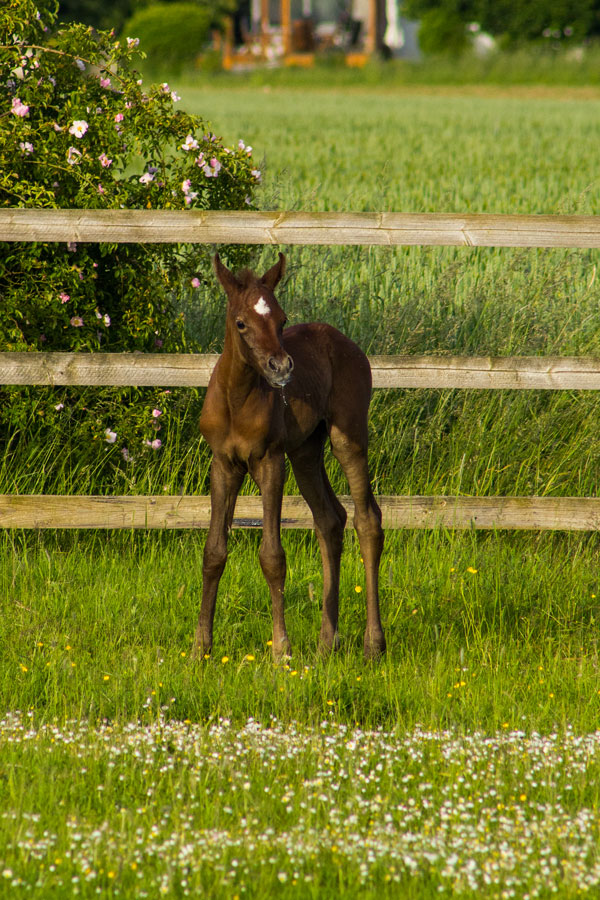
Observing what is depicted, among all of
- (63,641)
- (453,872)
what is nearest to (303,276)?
(63,641)

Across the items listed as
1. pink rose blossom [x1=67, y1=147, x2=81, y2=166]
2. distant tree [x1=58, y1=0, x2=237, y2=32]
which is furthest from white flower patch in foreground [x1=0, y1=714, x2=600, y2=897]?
distant tree [x1=58, y1=0, x2=237, y2=32]

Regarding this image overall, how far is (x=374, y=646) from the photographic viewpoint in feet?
15.5

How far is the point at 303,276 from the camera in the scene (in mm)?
7664

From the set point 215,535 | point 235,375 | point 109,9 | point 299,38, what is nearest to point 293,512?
point 215,535

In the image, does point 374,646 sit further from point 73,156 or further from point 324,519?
point 73,156

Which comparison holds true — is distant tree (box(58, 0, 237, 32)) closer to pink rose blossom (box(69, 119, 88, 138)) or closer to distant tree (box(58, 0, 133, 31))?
distant tree (box(58, 0, 133, 31))

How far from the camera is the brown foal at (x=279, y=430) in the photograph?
13.3ft

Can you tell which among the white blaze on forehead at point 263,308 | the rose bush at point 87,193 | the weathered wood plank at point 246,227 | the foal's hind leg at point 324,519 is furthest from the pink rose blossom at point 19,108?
the white blaze on forehead at point 263,308

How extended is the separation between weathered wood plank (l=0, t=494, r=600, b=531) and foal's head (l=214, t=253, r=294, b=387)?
173cm

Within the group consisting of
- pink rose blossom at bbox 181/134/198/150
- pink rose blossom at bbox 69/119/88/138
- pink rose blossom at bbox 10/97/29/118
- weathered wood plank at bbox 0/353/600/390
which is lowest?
weathered wood plank at bbox 0/353/600/390

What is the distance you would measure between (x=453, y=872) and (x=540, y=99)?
4125 cm

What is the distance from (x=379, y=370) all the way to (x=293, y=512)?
0.80 meters

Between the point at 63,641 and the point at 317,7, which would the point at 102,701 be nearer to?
the point at 63,641

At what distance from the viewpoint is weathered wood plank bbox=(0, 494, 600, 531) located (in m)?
5.68
